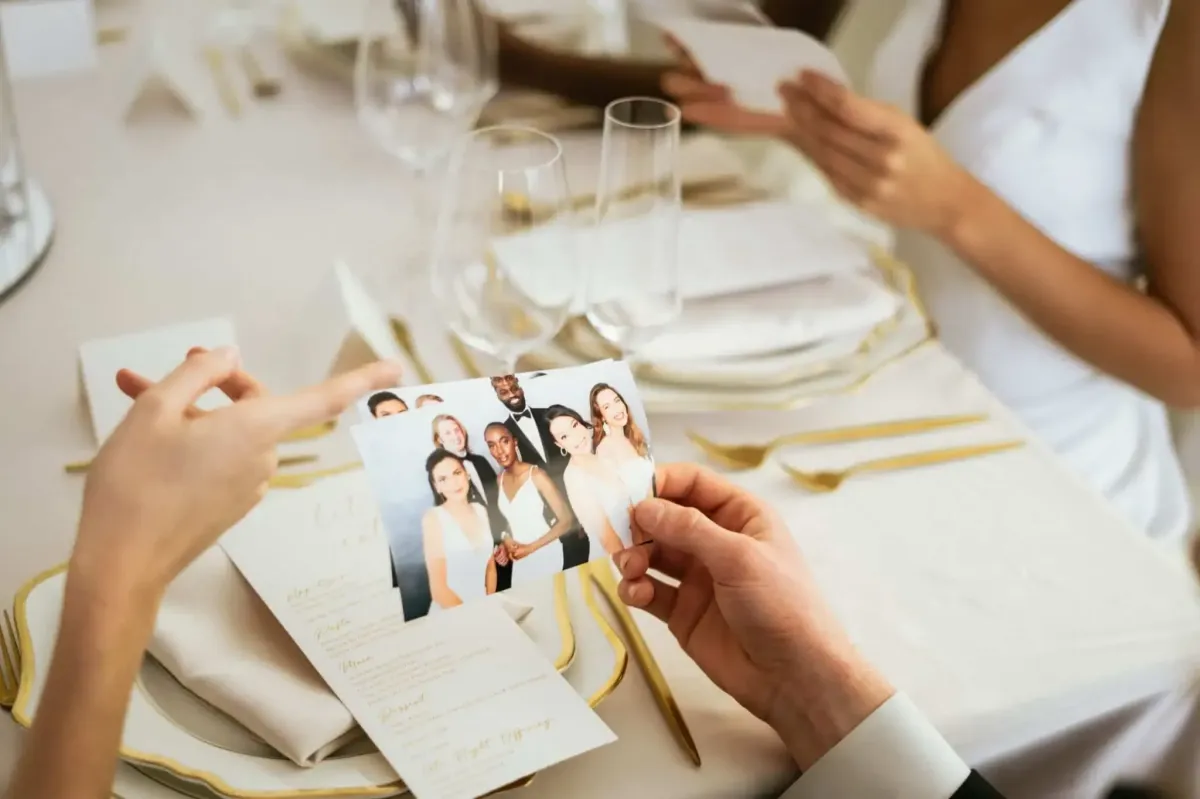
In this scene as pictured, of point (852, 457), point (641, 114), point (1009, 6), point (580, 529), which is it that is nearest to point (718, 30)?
point (1009, 6)

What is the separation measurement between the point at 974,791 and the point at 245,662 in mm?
411

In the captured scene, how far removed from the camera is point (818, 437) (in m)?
0.83

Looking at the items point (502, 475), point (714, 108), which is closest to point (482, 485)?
point (502, 475)

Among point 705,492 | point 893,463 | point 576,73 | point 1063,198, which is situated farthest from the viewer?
point 576,73

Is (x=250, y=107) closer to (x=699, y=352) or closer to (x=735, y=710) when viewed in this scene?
(x=699, y=352)

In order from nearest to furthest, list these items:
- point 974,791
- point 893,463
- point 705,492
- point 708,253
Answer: point 974,791
point 705,492
point 893,463
point 708,253

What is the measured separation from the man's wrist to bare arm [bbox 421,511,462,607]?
0.68ft

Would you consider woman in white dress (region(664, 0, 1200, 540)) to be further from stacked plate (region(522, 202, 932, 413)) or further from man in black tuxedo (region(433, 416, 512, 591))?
man in black tuxedo (region(433, 416, 512, 591))

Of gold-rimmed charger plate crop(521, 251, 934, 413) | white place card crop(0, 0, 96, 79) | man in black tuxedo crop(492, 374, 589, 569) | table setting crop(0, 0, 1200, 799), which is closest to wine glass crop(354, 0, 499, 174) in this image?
table setting crop(0, 0, 1200, 799)

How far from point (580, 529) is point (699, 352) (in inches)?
11.9

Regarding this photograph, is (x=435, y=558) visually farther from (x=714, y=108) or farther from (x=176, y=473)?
(x=714, y=108)

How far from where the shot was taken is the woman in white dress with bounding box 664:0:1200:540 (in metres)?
0.99

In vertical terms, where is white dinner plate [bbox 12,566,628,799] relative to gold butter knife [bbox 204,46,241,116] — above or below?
above

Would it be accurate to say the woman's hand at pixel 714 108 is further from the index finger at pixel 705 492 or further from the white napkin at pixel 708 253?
the index finger at pixel 705 492
